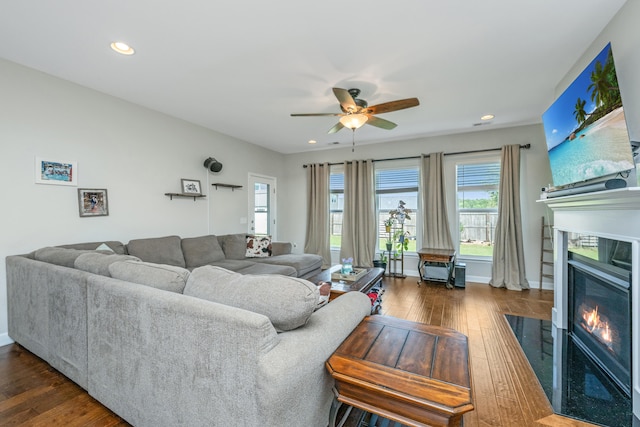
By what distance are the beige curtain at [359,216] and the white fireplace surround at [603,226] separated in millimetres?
2892

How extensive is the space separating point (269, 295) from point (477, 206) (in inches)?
181

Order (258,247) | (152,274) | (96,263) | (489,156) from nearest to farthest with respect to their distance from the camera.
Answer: (152,274), (96,263), (258,247), (489,156)

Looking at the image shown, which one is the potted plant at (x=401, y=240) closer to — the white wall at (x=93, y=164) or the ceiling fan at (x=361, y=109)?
the ceiling fan at (x=361, y=109)

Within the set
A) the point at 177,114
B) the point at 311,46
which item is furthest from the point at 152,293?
the point at 177,114

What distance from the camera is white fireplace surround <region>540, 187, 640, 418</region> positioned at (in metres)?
1.65

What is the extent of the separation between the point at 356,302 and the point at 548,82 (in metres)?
3.21

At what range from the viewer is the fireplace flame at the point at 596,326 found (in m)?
2.08

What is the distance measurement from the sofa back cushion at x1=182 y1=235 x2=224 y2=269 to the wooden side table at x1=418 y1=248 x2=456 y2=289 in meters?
3.22

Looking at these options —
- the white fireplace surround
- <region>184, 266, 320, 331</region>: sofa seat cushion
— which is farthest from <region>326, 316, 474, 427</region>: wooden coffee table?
the white fireplace surround

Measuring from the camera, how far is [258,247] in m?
4.46

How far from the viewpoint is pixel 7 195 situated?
247 centimetres

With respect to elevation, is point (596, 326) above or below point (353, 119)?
below

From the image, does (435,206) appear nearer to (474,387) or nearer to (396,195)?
(396,195)

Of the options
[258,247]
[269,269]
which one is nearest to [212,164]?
[258,247]
